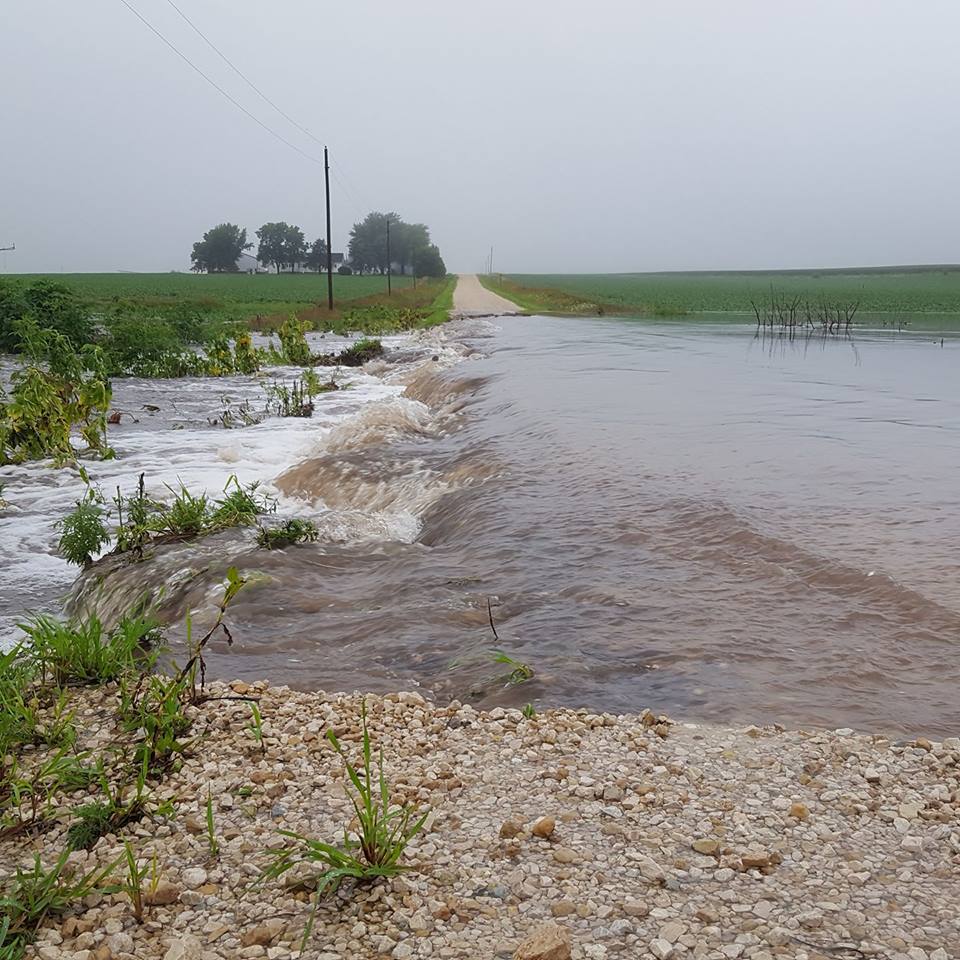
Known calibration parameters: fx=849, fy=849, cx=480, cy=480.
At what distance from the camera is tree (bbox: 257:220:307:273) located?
477 feet

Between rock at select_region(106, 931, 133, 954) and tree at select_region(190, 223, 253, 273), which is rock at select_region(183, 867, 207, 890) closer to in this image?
rock at select_region(106, 931, 133, 954)

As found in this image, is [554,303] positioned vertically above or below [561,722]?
above

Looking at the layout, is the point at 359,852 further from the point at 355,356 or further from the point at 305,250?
the point at 305,250

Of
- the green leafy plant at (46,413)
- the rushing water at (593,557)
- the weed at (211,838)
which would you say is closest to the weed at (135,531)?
the rushing water at (593,557)

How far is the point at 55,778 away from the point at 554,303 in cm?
5639

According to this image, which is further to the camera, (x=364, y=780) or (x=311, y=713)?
(x=311, y=713)

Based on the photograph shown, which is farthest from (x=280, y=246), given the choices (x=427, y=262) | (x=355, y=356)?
(x=355, y=356)

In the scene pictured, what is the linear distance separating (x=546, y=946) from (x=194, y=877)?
1.18m

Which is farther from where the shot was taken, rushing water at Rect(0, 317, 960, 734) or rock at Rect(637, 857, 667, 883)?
rushing water at Rect(0, 317, 960, 734)

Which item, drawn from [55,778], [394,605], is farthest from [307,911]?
[394,605]

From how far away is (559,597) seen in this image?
19.1 feet

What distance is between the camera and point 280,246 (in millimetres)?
145375

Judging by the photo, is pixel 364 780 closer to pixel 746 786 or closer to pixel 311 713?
pixel 311 713

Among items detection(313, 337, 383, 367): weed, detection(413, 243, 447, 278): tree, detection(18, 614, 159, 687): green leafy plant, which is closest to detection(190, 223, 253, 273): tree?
detection(413, 243, 447, 278): tree
